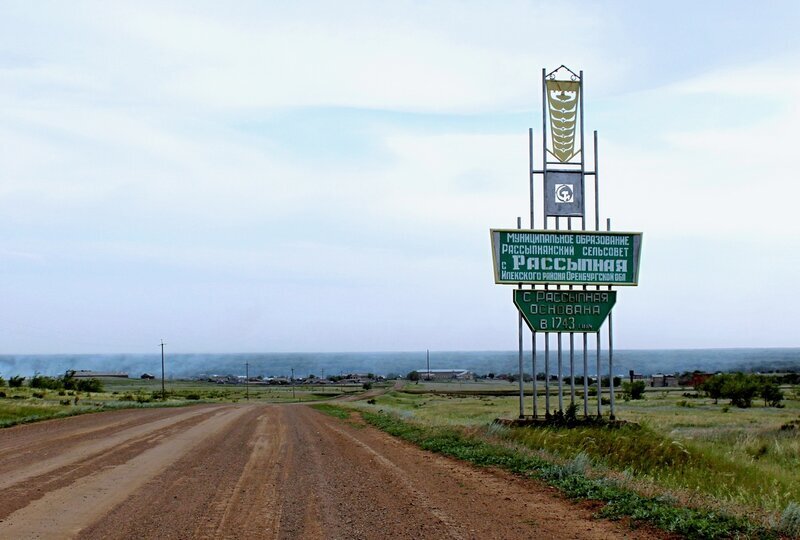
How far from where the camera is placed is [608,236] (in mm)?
19859

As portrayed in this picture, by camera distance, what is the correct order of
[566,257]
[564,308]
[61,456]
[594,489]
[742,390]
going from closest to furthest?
[594,489] → [61,456] → [566,257] → [564,308] → [742,390]

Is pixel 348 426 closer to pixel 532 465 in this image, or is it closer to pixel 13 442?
pixel 13 442

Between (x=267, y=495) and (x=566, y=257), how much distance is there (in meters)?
11.2

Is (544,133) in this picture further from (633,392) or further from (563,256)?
(633,392)

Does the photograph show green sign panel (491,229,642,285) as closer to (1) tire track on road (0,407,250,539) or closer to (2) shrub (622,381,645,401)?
(1) tire track on road (0,407,250,539)

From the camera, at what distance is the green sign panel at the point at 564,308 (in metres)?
19.6

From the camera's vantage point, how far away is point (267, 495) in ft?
36.1

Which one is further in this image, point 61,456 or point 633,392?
point 633,392

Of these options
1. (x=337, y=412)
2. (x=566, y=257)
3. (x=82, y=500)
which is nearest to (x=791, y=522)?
(x=82, y=500)

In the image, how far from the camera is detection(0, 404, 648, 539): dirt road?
865cm

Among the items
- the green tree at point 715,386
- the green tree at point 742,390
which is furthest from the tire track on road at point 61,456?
the green tree at point 715,386

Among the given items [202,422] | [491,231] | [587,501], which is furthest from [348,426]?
[587,501]

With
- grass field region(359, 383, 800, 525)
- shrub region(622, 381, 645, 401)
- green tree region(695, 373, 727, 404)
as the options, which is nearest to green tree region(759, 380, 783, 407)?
green tree region(695, 373, 727, 404)

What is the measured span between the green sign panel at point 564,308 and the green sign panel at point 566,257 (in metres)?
0.38
